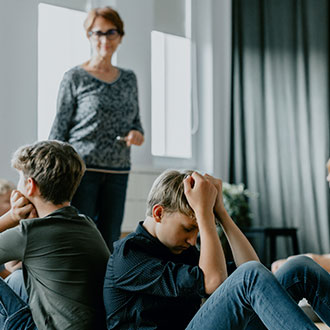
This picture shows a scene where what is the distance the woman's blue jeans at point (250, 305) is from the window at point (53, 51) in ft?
8.38

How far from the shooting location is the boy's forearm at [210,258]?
150 centimetres

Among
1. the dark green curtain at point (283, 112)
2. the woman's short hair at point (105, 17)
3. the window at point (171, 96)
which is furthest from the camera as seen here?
the dark green curtain at point (283, 112)

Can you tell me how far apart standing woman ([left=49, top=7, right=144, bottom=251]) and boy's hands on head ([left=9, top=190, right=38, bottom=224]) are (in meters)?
1.05

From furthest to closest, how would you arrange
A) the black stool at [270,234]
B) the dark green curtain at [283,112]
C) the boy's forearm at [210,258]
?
the dark green curtain at [283,112], the black stool at [270,234], the boy's forearm at [210,258]

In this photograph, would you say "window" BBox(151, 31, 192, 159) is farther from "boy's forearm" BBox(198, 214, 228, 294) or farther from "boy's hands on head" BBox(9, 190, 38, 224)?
"boy's forearm" BBox(198, 214, 228, 294)

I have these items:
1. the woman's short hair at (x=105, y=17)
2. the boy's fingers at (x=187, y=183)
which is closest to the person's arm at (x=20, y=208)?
the boy's fingers at (x=187, y=183)

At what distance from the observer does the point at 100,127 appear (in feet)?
9.70

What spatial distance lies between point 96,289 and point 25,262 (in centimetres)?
21

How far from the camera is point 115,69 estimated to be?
3.11 meters

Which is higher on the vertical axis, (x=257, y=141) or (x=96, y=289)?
(x=257, y=141)

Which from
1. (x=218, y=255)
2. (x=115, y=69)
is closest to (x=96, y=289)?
(x=218, y=255)

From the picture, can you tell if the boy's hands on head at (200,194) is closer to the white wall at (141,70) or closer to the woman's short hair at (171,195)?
the woman's short hair at (171,195)

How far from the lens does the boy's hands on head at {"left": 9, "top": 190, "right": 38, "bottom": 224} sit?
1.78m

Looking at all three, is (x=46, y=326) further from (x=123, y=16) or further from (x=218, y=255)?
(x=123, y=16)
